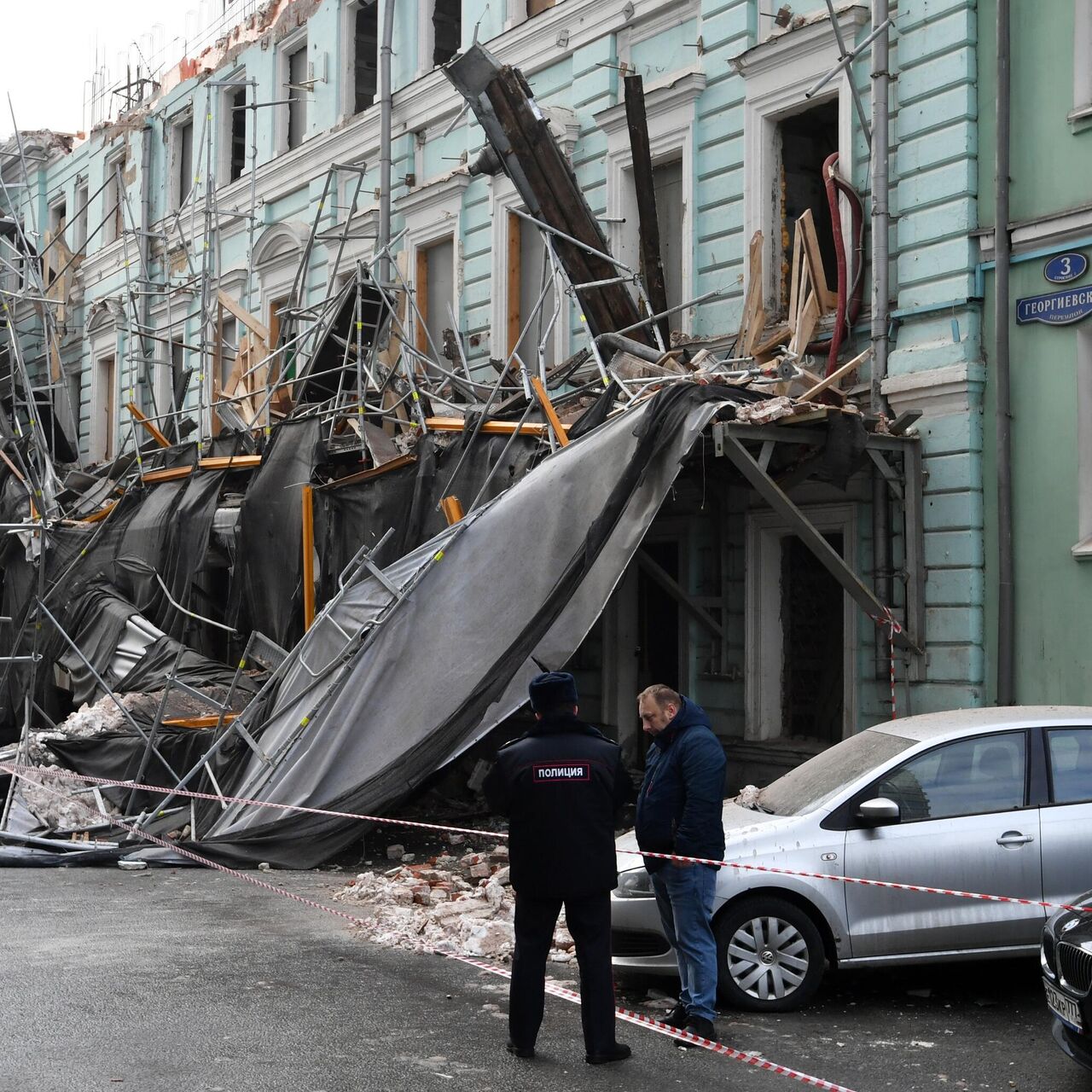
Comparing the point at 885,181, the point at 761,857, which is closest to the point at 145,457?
the point at 885,181

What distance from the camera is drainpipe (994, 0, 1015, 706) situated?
11.3 meters

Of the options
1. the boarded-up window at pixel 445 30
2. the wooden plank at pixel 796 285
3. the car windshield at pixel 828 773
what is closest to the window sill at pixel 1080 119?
the wooden plank at pixel 796 285

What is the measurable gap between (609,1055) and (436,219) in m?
14.1

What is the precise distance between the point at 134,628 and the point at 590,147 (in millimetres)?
7025

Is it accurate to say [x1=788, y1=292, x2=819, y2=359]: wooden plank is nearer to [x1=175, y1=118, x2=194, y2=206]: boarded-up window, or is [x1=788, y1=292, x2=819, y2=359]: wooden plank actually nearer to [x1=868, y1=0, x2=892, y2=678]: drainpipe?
[x1=868, y1=0, x2=892, y2=678]: drainpipe

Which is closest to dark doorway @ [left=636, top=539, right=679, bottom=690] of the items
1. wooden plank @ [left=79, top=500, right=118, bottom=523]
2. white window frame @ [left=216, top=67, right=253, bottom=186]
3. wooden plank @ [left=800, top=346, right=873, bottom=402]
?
wooden plank @ [left=800, top=346, right=873, bottom=402]

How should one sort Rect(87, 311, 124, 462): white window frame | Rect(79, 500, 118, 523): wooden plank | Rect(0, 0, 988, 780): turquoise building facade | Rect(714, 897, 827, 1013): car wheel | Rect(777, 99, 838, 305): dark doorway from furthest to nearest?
Rect(87, 311, 124, 462): white window frame → Rect(79, 500, 118, 523): wooden plank → Rect(777, 99, 838, 305): dark doorway → Rect(0, 0, 988, 780): turquoise building facade → Rect(714, 897, 827, 1013): car wheel

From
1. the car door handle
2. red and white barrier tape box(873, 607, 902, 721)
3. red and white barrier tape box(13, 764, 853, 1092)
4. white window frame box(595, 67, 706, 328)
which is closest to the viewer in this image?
red and white barrier tape box(13, 764, 853, 1092)

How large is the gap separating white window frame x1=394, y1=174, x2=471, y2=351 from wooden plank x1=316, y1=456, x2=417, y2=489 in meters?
4.67

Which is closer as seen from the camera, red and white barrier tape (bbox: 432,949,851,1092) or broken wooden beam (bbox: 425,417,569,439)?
red and white barrier tape (bbox: 432,949,851,1092)

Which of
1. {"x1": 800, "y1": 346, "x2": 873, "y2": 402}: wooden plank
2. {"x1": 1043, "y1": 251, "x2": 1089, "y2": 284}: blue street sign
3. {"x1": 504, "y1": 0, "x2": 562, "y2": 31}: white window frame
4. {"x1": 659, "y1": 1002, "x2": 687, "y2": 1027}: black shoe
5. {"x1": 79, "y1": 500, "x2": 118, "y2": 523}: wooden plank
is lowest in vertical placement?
{"x1": 659, "y1": 1002, "x2": 687, "y2": 1027}: black shoe

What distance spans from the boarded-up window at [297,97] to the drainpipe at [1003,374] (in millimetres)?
12635

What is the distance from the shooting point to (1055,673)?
36.5ft

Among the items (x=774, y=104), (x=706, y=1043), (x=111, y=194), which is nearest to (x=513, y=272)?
(x=774, y=104)
